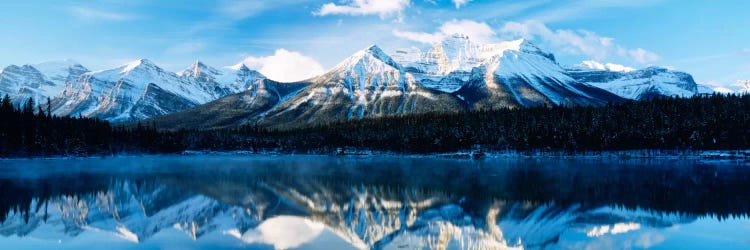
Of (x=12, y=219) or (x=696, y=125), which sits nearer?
(x=12, y=219)

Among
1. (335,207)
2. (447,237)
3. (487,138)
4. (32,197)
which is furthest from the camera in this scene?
(487,138)

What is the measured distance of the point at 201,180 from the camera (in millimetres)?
81625

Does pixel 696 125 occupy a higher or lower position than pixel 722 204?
higher

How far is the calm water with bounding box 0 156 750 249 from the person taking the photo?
3625 centimetres

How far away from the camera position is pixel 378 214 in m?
47.6

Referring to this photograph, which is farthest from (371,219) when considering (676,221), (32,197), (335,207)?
(32,197)

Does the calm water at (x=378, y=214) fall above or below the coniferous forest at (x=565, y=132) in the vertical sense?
below

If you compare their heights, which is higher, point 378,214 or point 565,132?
point 565,132

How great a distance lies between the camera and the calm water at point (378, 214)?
36250mm

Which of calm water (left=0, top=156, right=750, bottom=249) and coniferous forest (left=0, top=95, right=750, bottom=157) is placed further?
coniferous forest (left=0, top=95, right=750, bottom=157)

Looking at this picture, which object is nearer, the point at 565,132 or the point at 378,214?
the point at 378,214

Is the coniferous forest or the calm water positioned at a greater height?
the coniferous forest

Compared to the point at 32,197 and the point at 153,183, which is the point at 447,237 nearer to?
the point at 32,197

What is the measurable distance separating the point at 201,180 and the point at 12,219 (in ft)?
121
